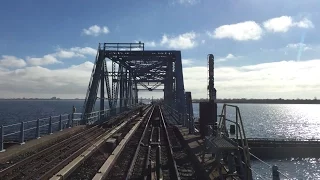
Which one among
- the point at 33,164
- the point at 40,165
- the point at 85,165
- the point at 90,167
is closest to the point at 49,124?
the point at 33,164

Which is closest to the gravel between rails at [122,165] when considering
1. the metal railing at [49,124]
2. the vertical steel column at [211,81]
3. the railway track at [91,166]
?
the railway track at [91,166]

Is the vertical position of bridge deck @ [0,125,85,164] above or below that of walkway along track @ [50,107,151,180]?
above

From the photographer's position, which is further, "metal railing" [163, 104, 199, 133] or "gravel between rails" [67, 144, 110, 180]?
"metal railing" [163, 104, 199, 133]

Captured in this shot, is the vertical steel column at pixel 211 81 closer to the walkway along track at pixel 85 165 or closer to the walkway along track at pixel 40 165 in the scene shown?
the walkway along track at pixel 85 165

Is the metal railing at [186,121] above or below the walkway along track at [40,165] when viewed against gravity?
above

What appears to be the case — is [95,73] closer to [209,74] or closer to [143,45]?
[143,45]

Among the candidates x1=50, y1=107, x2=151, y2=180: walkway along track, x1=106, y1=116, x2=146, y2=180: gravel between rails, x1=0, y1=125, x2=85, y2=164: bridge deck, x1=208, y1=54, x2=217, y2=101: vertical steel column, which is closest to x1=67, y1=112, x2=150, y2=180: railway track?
x1=50, y1=107, x2=151, y2=180: walkway along track

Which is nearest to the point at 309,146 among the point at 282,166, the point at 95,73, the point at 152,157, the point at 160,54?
the point at 282,166

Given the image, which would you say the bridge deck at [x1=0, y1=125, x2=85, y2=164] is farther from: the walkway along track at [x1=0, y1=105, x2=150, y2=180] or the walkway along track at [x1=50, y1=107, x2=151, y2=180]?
the walkway along track at [x1=50, y1=107, x2=151, y2=180]

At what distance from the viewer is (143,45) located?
39000 millimetres

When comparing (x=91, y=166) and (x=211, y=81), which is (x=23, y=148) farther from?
(x=211, y=81)

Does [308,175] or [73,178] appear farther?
[308,175]

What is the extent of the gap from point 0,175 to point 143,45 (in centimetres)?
3063

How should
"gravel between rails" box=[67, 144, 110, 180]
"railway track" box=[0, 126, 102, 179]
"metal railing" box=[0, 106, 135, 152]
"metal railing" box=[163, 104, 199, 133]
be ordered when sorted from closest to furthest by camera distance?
"railway track" box=[0, 126, 102, 179] < "gravel between rails" box=[67, 144, 110, 180] < "metal railing" box=[0, 106, 135, 152] < "metal railing" box=[163, 104, 199, 133]
